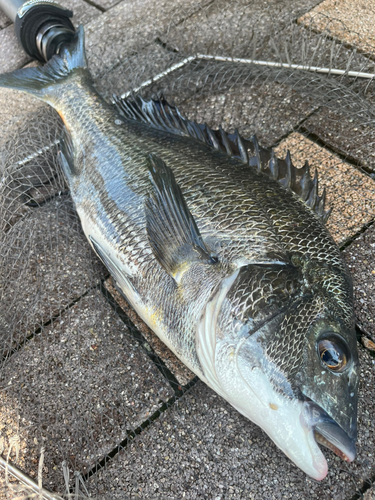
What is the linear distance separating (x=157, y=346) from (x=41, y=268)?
2.68ft

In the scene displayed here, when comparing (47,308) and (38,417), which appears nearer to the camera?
(38,417)

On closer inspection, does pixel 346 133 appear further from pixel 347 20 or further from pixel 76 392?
pixel 76 392

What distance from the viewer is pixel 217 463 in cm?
161

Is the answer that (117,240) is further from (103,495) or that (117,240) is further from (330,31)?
(330,31)

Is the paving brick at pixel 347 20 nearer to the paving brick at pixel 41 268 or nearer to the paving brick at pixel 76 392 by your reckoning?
the paving brick at pixel 41 268

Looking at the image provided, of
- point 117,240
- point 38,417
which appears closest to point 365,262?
point 117,240

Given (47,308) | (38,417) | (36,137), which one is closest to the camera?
(38,417)

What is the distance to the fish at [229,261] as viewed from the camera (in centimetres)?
125

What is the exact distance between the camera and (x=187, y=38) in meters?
3.04

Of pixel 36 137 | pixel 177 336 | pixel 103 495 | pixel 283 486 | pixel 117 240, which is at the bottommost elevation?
pixel 283 486

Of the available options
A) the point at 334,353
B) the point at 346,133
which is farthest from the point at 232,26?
the point at 334,353

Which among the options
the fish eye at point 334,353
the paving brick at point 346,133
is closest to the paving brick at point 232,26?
the paving brick at point 346,133

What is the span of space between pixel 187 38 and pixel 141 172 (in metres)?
1.68

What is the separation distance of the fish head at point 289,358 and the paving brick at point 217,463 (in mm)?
305
